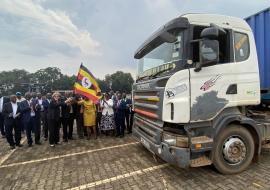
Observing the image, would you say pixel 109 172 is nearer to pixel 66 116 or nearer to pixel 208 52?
pixel 208 52

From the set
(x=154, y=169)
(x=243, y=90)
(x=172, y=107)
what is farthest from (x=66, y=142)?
(x=243, y=90)

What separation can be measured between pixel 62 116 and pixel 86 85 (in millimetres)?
1437

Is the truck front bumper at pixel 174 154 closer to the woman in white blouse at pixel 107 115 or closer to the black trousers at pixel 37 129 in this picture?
the woman in white blouse at pixel 107 115

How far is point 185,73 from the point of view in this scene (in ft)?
11.2

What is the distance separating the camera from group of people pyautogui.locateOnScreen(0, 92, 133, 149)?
21.6 ft

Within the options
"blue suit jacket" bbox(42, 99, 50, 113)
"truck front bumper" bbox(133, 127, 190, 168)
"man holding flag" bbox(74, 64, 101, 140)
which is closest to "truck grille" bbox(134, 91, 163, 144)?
"truck front bumper" bbox(133, 127, 190, 168)

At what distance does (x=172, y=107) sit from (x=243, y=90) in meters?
1.50

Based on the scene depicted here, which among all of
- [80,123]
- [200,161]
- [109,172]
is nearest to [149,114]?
[200,161]

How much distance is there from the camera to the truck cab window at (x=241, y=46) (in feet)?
12.5

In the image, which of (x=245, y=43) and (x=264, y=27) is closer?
(x=245, y=43)

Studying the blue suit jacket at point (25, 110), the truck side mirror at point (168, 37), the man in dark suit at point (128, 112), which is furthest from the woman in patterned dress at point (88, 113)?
the truck side mirror at point (168, 37)

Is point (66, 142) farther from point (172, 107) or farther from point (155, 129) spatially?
point (172, 107)

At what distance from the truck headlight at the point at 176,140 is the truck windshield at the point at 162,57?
1.22m

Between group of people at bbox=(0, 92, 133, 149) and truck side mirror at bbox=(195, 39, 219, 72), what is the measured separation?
4.71 m
